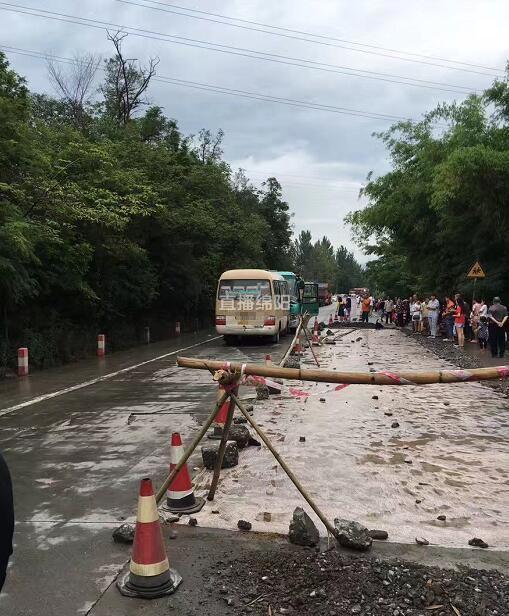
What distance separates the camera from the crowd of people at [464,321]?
52.6 ft

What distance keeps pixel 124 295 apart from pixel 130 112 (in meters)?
19.2

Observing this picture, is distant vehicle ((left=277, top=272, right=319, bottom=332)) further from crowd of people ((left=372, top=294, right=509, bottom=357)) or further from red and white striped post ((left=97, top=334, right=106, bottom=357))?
red and white striped post ((left=97, top=334, right=106, bottom=357))

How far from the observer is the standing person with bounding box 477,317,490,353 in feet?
60.2

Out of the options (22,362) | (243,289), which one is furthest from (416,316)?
(22,362)

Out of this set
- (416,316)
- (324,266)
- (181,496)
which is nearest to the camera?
(181,496)

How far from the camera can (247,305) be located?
71.7 ft

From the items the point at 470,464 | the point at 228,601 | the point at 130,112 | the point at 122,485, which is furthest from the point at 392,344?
the point at 130,112

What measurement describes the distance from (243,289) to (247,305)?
734mm

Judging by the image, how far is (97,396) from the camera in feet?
37.1

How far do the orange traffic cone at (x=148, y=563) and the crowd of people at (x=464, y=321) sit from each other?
1370cm

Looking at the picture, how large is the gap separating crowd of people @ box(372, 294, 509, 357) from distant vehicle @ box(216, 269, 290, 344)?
6358mm

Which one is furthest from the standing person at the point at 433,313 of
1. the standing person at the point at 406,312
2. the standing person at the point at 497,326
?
the standing person at the point at 406,312

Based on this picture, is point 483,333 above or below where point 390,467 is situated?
above

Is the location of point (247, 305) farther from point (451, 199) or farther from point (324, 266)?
point (324, 266)
